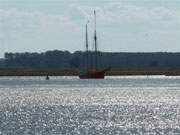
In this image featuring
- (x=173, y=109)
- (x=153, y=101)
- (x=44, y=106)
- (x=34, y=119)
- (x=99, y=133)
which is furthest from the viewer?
(x=153, y=101)

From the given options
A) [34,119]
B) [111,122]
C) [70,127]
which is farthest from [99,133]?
[34,119]

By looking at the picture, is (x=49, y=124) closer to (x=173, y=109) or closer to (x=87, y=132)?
(x=87, y=132)

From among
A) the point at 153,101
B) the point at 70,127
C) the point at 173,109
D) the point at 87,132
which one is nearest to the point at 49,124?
the point at 70,127

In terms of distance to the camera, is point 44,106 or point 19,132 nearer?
point 19,132

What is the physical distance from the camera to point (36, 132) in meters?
62.4

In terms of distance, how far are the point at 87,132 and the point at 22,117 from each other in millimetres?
Result: 17835

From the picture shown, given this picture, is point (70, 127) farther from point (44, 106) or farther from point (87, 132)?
point (44, 106)

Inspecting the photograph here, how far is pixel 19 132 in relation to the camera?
2464 inches

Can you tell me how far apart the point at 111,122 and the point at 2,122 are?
29.4 feet

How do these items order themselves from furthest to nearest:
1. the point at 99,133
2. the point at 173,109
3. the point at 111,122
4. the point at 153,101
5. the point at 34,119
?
the point at 153,101
the point at 173,109
the point at 34,119
the point at 111,122
the point at 99,133

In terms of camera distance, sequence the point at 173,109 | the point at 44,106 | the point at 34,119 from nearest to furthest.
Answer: the point at 34,119
the point at 173,109
the point at 44,106

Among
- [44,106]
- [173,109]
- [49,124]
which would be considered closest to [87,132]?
[49,124]

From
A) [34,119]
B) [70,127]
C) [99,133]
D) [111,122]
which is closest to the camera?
[99,133]

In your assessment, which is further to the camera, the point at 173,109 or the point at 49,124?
the point at 173,109
